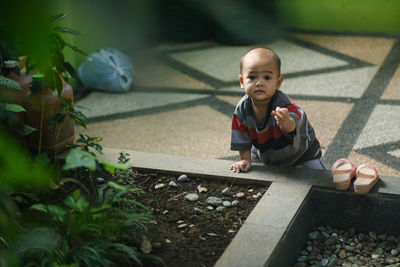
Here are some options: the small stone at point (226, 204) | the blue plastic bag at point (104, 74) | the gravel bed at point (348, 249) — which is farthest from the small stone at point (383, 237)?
the blue plastic bag at point (104, 74)

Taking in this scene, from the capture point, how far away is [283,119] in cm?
203

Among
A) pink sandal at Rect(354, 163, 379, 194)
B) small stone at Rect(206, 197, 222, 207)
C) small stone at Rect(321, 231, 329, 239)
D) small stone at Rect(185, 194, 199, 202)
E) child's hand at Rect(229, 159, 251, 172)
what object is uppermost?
pink sandal at Rect(354, 163, 379, 194)

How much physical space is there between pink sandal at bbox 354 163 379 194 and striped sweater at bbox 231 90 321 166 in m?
0.28

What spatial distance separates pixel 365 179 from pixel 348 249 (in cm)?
25

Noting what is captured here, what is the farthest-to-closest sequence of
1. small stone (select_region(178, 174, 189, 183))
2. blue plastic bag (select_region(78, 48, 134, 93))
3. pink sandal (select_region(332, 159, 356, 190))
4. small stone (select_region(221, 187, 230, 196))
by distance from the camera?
blue plastic bag (select_region(78, 48, 134, 93)), small stone (select_region(178, 174, 189, 183)), small stone (select_region(221, 187, 230, 196)), pink sandal (select_region(332, 159, 356, 190))

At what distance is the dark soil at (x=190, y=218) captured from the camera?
5.59ft

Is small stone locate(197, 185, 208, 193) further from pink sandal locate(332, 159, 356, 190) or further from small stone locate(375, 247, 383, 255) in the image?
small stone locate(375, 247, 383, 255)

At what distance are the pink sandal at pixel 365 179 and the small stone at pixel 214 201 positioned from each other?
0.49 meters

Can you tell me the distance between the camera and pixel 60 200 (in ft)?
6.82

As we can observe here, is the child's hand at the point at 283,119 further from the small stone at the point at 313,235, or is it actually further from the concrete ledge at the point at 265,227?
the small stone at the point at 313,235

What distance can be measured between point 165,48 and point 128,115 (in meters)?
1.65

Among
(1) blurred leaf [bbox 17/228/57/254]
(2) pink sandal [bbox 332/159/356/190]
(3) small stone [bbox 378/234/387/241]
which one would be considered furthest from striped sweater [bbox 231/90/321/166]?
(1) blurred leaf [bbox 17/228/57/254]

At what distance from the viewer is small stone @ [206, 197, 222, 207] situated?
203cm

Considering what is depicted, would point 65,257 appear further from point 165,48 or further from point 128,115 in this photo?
point 165,48
